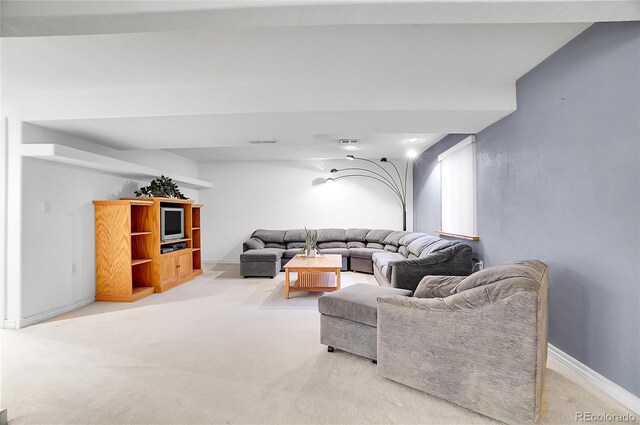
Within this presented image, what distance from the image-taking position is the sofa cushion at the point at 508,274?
1671mm

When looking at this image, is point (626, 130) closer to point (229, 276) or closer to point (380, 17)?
point (380, 17)

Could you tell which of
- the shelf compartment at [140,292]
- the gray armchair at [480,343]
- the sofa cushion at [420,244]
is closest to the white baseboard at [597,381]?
the gray armchair at [480,343]

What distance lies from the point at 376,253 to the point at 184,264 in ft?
11.4

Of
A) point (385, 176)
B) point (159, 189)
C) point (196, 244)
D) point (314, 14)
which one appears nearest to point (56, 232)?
point (159, 189)

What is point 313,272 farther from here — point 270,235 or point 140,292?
point 270,235

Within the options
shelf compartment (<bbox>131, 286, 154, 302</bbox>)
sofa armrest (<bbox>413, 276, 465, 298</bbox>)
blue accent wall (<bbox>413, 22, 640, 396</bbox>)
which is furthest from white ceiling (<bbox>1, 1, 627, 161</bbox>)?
shelf compartment (<bbox>131, 286, 154, 302</bbox>)

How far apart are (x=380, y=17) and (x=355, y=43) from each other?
0.76m

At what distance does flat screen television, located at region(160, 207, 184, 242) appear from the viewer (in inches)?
184

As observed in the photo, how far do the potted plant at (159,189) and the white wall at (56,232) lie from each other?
1.68 ft

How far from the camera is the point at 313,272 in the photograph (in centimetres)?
420

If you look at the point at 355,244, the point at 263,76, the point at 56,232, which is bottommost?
the point at 355,244

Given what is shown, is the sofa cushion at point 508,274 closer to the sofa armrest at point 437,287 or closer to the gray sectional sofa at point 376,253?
the sofa armrest at point 437,287

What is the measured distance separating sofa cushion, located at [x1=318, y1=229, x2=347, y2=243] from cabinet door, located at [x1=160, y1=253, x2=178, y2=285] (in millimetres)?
2921

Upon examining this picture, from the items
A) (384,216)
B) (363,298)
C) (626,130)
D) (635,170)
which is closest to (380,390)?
(363,298)
